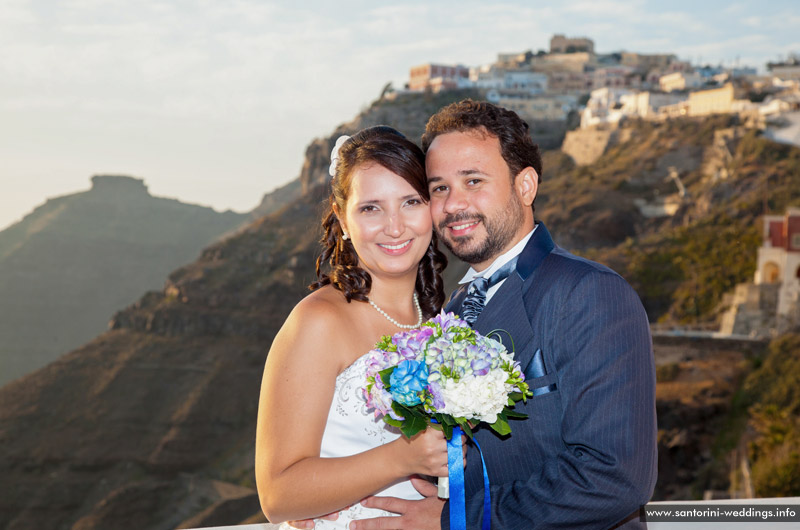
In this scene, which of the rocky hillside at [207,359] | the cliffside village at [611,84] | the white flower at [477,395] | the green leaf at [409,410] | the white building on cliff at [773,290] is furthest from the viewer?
the cliffside village at [611,84]

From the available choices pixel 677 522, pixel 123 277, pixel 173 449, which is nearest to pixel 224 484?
pixel 173 449

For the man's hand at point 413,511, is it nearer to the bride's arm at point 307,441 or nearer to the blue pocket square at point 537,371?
the bride's arm at point 307,441

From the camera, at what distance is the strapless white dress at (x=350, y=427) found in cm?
254

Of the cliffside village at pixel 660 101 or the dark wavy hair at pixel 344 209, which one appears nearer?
the dark wavy hair at pixel 344 209

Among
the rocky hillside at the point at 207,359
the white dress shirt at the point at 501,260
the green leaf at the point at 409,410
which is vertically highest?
the white dress shirt at the point at 501,260

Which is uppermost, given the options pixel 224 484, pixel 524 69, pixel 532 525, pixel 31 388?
pixel 524 69

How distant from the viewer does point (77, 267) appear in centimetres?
10144

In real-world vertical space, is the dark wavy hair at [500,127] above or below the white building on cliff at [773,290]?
above

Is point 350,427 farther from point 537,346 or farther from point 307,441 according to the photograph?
point 537,346

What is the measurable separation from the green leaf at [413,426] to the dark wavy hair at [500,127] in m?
0.98

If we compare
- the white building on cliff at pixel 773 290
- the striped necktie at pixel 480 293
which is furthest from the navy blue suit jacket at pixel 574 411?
the white building on cliff at pixel 773 290

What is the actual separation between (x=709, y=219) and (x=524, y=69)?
172ft

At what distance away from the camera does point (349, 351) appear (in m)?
2.57

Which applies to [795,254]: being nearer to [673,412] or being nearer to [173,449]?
[673,412]
